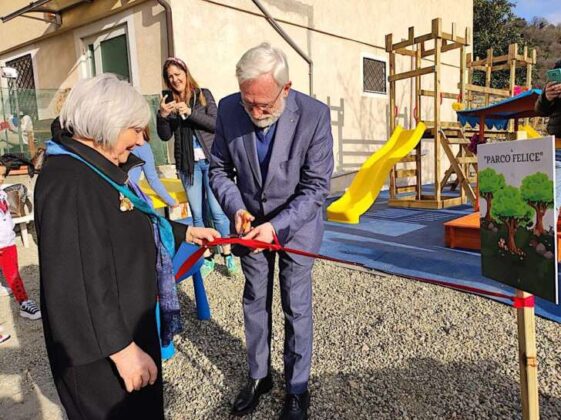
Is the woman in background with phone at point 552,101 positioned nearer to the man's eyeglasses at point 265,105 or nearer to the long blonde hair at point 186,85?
the man's eyeglasses at point 265,105

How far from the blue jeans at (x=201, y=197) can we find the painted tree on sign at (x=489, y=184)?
9.45 ft

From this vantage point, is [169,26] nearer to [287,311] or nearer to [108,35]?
[108,35]

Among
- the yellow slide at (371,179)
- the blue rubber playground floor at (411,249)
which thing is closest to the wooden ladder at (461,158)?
the blue rubber playground floor at (411,249)

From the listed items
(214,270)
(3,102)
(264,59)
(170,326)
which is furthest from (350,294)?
(3,102)

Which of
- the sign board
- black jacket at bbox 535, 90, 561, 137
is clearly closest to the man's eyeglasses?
the sign board

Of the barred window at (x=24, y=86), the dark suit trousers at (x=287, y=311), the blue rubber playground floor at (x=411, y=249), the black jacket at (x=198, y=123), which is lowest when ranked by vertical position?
the blue rubber playground floor at (x=411, y=249)

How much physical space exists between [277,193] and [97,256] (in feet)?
3.34

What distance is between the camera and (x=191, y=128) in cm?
402

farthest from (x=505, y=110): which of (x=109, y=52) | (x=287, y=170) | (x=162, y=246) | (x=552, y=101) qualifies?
(x=109, y=52)

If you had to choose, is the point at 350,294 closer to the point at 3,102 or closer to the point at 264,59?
the point at 264,59

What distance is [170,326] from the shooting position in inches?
76.5

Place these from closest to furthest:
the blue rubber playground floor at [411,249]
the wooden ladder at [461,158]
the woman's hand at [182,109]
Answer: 1. the woman's hand at [182,109]
2. the blue rubber playground floor at [411,249]
3. the wooden ladder at [461,158]

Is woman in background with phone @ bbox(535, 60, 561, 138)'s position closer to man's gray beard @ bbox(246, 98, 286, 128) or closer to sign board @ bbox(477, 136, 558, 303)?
sign board @ bbox(477, 136, 558, 303)

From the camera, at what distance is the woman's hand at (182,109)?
3689 mm
